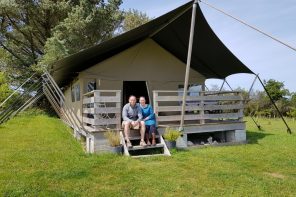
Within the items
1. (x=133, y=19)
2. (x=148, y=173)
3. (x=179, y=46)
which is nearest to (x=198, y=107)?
(x=179, y=46)

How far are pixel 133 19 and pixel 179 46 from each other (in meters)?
19.9

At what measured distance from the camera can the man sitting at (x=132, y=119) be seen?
274 inches

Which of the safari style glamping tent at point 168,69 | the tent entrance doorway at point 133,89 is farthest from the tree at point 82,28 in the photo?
the safari style glamping tent at point 168,69

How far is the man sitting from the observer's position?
6969 mm

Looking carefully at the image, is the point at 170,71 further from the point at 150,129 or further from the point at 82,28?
the point at 82,28

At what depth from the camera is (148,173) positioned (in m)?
5.42

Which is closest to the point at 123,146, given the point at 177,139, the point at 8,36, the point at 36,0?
the point at 177,139

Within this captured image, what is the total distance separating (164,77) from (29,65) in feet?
46.9

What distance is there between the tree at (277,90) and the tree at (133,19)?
12519 millimetres

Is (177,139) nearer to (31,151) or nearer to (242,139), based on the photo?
(242,139)

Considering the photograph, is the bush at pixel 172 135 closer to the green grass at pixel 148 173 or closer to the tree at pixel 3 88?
the green grass at pixel 148 173

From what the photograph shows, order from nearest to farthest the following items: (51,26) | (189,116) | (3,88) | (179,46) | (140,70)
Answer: (189,116), (179,46), (140,70), (3,88), (51,26)

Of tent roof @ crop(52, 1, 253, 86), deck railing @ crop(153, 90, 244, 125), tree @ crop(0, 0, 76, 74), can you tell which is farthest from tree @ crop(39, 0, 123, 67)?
deck railing @ crop(153, 90, 244, 125)

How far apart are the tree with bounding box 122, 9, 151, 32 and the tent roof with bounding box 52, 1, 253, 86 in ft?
61.0
